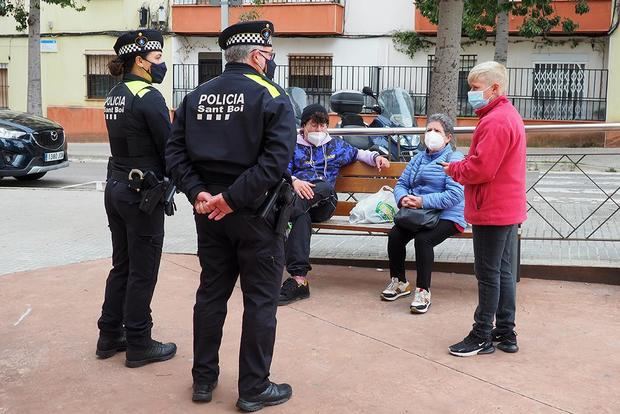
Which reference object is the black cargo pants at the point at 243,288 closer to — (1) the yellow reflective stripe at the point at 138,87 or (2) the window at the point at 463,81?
(1) the yellow reflective stripe at the point at 138,87

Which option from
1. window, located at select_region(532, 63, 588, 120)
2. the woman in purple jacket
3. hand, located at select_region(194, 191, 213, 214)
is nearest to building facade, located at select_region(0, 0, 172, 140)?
window, located at select_region(532, 63, 588, 120)

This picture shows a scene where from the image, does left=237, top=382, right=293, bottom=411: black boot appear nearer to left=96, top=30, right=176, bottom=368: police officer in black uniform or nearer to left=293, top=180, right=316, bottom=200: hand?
left=96, top=30, right=176, bottom=368: police officer in black uniform

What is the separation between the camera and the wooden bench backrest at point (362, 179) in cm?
658

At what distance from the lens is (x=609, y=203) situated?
7.09 meters

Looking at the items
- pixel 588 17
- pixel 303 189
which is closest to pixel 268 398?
pixel 303 189

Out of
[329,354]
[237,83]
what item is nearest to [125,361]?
[329,354]

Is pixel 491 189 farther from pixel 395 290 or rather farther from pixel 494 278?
pixel 395 290

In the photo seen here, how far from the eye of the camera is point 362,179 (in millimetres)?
6629

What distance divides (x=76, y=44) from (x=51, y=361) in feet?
78.1

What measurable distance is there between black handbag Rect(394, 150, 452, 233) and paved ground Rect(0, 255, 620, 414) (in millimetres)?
582

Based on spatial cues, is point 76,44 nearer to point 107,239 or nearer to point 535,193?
point 107,239

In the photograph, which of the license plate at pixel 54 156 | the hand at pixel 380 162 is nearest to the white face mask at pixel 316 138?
the hand at pixel 380 162

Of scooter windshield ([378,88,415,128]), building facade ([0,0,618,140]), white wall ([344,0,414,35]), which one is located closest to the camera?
scooter windshield ([378,88,415,128])

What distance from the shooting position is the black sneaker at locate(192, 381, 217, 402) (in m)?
3.91
